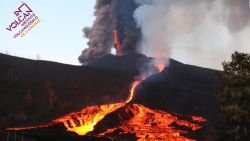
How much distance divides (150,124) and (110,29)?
54.7 m

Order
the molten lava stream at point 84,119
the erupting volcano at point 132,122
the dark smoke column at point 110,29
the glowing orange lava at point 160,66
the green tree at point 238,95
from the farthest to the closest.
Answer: the dark smoke column at point 110,29
the glowing orange lava at point 160,66
the erupting volcano at point 132,122
the molten lava stream at point 84,119
the green tree at point 238,95

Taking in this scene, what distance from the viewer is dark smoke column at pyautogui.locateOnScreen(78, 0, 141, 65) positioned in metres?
92.2

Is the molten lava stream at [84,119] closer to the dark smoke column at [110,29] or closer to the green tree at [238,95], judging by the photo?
the green tree at [238,95]

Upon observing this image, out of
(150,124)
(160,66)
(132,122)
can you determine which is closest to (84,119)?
(132,122)

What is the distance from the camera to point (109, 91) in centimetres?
5819

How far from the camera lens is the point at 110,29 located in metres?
96.5

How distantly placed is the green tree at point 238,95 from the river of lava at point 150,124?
14.8m

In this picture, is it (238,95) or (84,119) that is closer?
(238,95)

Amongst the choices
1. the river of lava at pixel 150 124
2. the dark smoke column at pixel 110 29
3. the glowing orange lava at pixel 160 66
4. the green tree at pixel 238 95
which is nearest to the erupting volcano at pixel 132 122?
the river of lava at pixel 150 124

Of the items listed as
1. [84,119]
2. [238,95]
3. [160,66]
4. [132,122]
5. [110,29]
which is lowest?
[132,122]

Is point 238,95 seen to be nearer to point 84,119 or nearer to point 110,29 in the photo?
point 84,119

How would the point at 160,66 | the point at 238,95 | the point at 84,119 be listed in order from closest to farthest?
the point at 238,95
the point at 84,119
the point at 160,66

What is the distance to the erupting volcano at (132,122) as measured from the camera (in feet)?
135

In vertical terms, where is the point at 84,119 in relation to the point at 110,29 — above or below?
below
